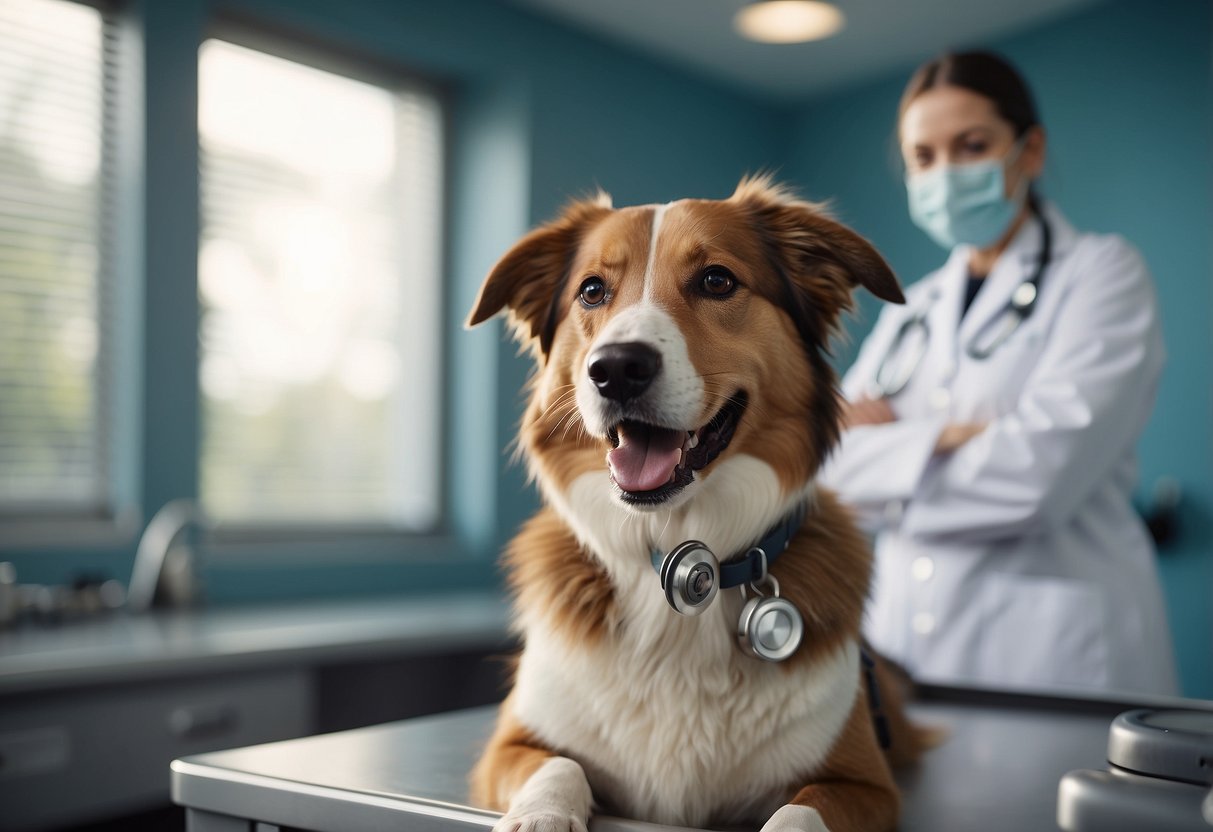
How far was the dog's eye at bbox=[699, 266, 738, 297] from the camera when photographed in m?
1.06

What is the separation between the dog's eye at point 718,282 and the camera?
3.48 ft

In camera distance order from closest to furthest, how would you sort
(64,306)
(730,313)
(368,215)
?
(730,313), (64,306), (368,215)

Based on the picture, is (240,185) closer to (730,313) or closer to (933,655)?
(933,655)

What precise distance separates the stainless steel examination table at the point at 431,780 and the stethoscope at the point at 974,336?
80 cm

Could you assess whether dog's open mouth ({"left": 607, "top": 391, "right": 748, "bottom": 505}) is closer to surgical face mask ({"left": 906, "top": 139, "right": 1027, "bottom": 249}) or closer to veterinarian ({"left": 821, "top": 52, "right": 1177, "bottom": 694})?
veterinarian ({"left": 821, "top": 52, "right": 1177, "bottom": 694})

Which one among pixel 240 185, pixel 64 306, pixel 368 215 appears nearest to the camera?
pixel 64 306

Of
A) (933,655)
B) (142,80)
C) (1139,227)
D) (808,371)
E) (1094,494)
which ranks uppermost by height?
(142,80)

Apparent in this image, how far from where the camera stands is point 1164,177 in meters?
3.80

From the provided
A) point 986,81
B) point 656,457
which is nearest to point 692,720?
point 656,457

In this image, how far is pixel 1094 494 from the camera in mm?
1931

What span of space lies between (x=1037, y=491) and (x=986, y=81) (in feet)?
2.46

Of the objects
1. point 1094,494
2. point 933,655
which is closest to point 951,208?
point 1094,494

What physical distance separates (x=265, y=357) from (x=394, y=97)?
1100 millimetres

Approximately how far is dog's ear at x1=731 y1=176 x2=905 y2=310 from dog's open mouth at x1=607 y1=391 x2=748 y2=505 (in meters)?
0.17
